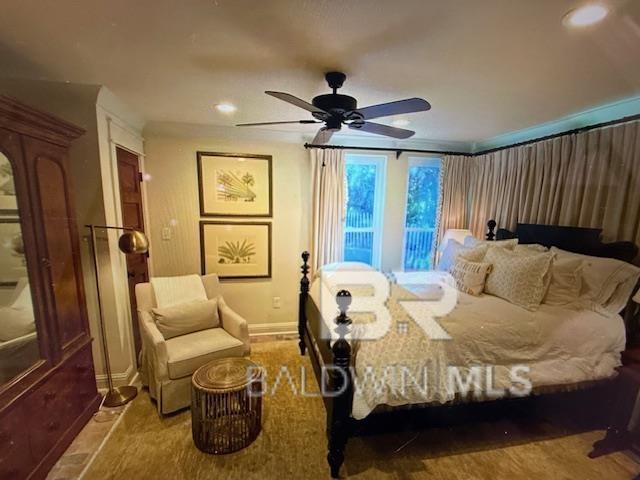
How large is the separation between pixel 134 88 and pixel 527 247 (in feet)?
11.3

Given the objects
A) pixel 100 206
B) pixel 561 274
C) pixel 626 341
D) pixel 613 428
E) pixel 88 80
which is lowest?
pixel 613 428

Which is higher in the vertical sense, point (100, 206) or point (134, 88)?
point (134, 88)

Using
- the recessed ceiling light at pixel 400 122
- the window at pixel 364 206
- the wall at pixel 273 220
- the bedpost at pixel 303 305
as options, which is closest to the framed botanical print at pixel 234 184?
the wall at pixel 273 220

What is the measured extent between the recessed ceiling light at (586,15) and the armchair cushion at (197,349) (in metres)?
2.74

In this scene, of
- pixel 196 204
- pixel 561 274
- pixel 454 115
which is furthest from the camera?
pixel 196 204

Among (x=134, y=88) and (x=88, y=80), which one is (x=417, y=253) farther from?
(x=88, y=80)

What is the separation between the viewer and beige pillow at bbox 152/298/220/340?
2363 millimetres

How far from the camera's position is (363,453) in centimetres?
186

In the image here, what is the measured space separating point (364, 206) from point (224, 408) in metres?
2.63

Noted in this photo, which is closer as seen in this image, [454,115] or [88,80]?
[88,80]

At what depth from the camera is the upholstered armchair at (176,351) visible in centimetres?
208

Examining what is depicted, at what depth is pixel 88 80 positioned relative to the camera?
1.89 meters

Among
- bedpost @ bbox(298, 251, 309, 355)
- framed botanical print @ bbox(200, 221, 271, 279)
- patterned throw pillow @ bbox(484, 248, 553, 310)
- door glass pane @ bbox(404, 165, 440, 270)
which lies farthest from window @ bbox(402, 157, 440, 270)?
framed botanical print @ bbox(200, 221, 271, 279)

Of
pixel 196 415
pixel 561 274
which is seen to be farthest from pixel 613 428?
pixel 196 415
